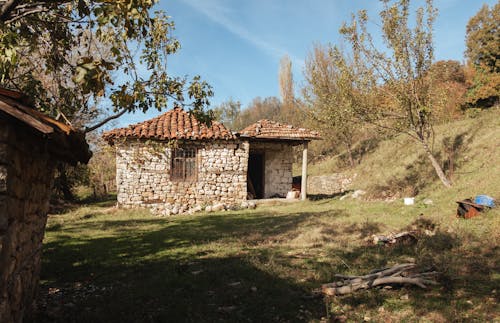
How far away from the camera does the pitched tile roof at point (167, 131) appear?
14.3 meters

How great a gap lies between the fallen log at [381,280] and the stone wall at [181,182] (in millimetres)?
9913

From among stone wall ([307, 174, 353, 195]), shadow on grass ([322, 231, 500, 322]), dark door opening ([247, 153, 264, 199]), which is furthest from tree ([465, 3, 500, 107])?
shadow on grass ([322, 231, 500, 322])

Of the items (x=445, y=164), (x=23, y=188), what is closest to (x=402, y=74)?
(x=445, y=164)

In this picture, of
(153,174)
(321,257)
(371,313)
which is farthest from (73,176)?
(371,313)

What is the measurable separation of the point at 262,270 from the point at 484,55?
2421 cm

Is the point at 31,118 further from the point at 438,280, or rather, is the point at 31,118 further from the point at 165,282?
the point at 438,280

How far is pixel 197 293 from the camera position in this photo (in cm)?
472

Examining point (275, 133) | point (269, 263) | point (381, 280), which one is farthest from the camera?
point (275, 133)

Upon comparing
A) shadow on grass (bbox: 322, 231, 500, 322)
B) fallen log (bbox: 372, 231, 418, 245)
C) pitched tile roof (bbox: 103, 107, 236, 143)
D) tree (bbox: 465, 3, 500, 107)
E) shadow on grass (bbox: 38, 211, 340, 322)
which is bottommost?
shadow on grass (bbox: 38, 211, 340, 322)

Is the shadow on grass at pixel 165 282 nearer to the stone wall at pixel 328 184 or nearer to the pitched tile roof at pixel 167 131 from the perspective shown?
the pitched tile roof at pixel 167 131

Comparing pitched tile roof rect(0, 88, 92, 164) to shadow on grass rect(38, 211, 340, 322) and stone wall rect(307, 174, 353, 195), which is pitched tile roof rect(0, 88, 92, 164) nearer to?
shadow on grass rect(38, 211, 340, 322)

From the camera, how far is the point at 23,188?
3279 mm

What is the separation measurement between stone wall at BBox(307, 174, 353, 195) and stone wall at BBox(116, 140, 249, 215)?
670 centimetres

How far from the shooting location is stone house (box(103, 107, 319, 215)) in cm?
1448
